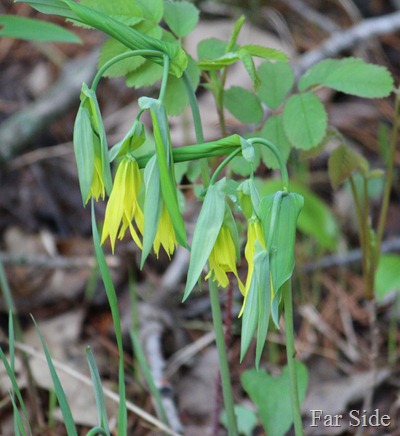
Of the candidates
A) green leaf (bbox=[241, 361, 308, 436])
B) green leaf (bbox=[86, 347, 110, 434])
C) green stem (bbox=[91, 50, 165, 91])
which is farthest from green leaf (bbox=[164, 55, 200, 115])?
green leaf (bbox=[241, 361, 308, 436])

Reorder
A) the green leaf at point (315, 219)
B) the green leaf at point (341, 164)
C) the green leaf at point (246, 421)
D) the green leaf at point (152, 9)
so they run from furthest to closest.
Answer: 1. the green leaf at point (315, 219)
2. the green leaf at point (246, 421)
3. the green leaf at point (341, 164)
4. the green leaf at point (152, 9)

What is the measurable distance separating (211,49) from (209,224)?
478 millimetres

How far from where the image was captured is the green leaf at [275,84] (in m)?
1.37

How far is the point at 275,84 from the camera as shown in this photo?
4.54 ft

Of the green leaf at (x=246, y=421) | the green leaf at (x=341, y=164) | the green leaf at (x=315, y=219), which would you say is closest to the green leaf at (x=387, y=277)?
the green leaf at (x=315, y=219)

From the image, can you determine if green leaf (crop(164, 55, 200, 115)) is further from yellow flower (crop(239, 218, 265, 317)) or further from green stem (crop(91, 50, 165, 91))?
yellow flower (crop(239, 218, 265, 317))

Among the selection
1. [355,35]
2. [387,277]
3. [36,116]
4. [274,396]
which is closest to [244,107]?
[274,396]

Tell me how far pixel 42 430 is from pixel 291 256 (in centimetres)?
99

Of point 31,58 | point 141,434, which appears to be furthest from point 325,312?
point 31,58

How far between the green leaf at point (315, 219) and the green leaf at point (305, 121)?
892mm

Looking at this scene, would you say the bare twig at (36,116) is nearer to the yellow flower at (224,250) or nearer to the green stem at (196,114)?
the green stem at (196,114)

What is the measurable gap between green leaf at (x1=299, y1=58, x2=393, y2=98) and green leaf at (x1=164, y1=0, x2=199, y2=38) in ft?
0.81

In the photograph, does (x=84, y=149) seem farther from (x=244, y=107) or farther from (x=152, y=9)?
(x=244, y=107)

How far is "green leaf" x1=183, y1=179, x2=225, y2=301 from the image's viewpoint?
0.96m
